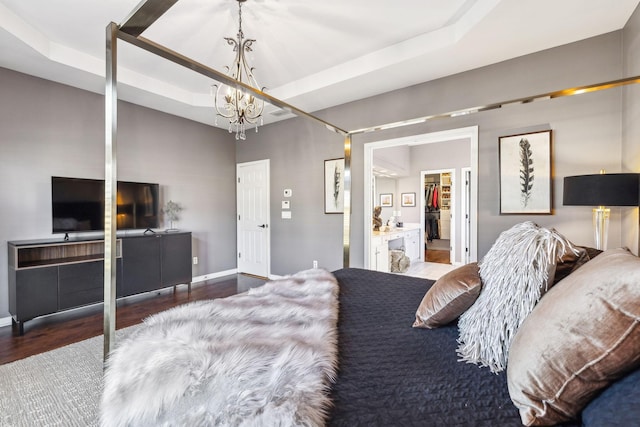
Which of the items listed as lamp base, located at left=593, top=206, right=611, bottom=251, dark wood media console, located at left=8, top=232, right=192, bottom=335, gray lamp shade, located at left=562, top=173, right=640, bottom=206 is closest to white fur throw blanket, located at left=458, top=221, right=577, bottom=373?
gray lamp shade, located at left=562, top=173, right=640, bottom=206

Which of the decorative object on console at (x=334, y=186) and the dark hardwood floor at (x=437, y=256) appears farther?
the dark hardwood floor at (x=437, y=256)

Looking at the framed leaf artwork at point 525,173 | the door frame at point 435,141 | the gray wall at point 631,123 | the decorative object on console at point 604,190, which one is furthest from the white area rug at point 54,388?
the gray wall at point 631,123

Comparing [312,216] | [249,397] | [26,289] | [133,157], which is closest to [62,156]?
[133,157]

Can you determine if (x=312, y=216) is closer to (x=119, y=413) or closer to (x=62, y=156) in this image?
(x=62, y=156)

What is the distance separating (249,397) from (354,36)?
9.99ft

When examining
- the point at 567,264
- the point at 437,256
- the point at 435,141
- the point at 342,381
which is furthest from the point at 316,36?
the point at 437,256

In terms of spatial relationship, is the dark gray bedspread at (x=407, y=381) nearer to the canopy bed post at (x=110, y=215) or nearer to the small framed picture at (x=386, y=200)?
the canopy bed post at (x=110, y=215)

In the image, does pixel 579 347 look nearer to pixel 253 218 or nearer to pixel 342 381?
pixel 342 381

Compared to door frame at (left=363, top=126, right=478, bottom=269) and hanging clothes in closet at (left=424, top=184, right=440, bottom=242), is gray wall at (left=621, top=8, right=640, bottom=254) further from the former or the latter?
hanging clothes in closet at (left=424, top=184, right=440, bottom=242)

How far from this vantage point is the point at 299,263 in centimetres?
443

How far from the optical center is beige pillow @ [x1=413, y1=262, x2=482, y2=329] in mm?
1115

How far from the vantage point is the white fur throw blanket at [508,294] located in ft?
2.99

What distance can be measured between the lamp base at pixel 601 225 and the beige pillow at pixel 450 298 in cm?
177

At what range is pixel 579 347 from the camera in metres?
0.63
